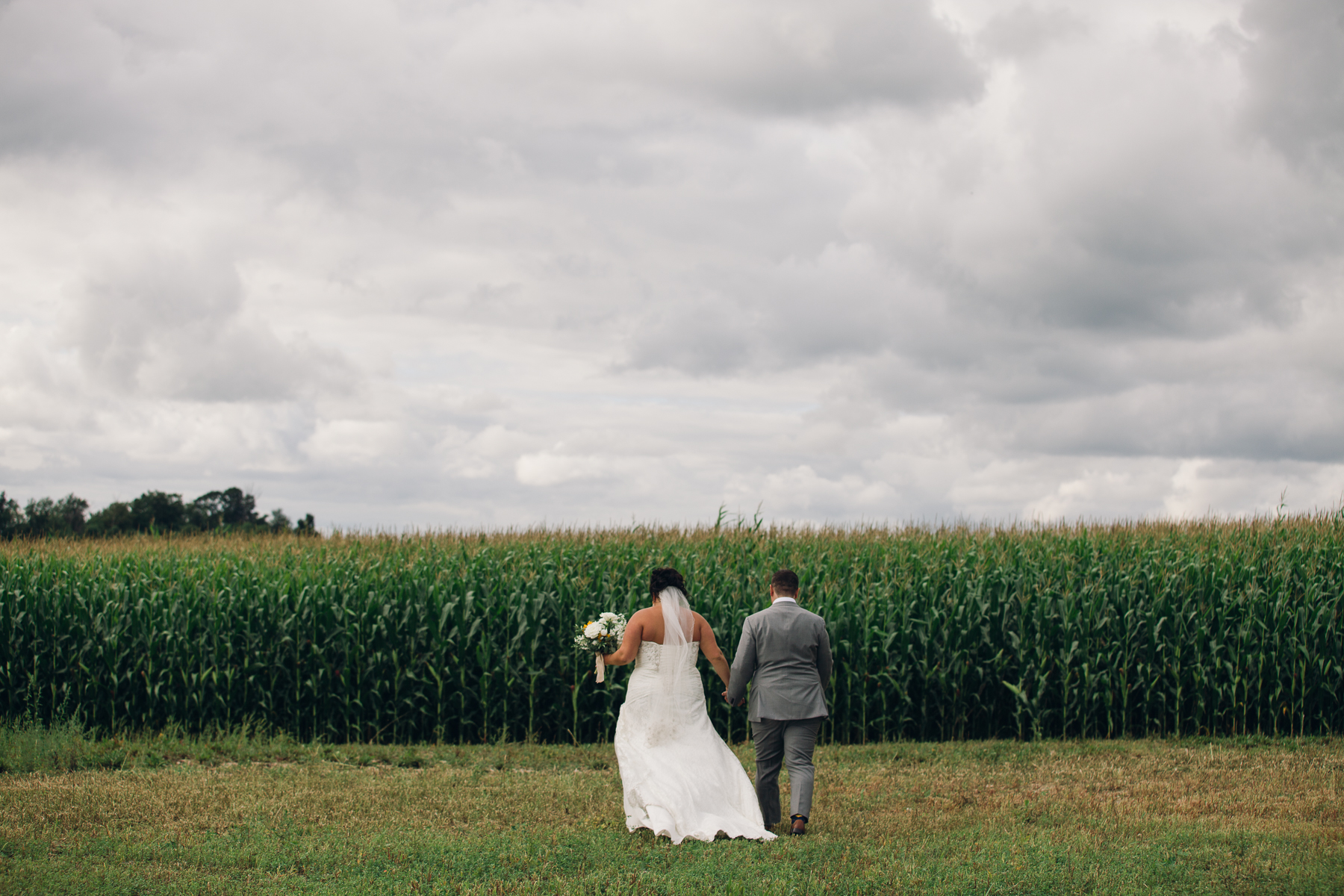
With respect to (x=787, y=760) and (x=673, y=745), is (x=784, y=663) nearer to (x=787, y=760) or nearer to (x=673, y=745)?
(x=787, y=760)

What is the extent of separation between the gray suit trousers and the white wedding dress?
Answer: 0.20 meters

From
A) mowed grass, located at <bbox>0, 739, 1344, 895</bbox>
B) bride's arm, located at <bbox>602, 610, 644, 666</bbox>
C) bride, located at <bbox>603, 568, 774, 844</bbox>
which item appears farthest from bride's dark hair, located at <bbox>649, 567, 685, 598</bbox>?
mowed grass, located at <bbox>0, 739, 1344, 895</bbox>

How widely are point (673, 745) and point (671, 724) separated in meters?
0.20

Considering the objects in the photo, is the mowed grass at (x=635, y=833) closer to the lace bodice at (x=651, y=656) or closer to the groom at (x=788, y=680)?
the groom at (x=788, y=680)

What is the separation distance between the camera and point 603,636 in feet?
29.2

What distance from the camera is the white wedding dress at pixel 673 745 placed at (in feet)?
27.7

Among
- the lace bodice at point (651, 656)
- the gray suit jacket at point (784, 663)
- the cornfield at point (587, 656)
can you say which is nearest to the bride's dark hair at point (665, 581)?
the lace bodice at point (651, 656)

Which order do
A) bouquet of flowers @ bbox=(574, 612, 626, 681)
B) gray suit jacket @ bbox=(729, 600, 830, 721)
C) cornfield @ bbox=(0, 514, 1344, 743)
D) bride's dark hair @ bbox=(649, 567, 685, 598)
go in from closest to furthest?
gray suit jacket @ bbox=(729, 600, 830, 721) < bride's dark hair @ bbox=(649, 567, 685, 598) < bouquet of flowers @ bbox=(574, 612, 626, 681) < cornfield @ bbox=(0, 514, 1344, 743)

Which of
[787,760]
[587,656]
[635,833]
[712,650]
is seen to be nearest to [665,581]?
[712,650]

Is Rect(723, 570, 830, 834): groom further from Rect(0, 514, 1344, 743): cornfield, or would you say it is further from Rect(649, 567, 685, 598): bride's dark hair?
Rect(0, 514, 1344, 743): cornfield

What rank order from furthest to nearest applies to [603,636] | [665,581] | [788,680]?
[603,636], [665,581], [788,680]

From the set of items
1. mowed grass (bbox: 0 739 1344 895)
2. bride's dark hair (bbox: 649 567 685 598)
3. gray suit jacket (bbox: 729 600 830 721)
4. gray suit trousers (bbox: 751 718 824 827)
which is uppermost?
bride's dark hair (bbox: 649 567 685 598)

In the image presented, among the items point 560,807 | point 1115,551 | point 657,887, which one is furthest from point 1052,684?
point 657,887

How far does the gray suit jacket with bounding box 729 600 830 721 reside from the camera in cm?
844
